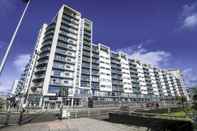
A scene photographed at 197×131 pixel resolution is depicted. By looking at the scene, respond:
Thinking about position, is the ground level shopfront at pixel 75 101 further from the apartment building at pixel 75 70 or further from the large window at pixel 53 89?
the large window at pixel 53 89

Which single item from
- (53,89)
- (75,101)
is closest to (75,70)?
(53,89)

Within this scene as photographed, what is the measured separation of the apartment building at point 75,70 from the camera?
161ft

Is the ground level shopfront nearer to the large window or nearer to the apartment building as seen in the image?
the apartment building

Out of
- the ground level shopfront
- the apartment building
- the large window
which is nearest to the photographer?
the ground level shopfront

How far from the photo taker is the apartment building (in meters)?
49.1

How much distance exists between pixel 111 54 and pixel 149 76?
1564 inches

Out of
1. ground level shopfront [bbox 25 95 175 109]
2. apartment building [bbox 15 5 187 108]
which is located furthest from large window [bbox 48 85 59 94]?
ground level shopfront [bbox 25 95 175 109]

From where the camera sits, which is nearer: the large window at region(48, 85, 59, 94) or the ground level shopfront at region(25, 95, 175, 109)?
the ground level shopfront at region(25, 95, 175, 109)

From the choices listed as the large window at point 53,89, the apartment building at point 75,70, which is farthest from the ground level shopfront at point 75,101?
the large window at point 53,89

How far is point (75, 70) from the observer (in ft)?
186

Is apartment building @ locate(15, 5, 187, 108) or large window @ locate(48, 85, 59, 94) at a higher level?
apartment building @ locate(15, 5, 187, 108)

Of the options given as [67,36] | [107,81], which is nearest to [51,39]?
[67,36]

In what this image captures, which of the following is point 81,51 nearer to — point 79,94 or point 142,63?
point 79,94

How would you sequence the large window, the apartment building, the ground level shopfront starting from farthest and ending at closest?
the apartment building < the large window < the ground level shopfront
